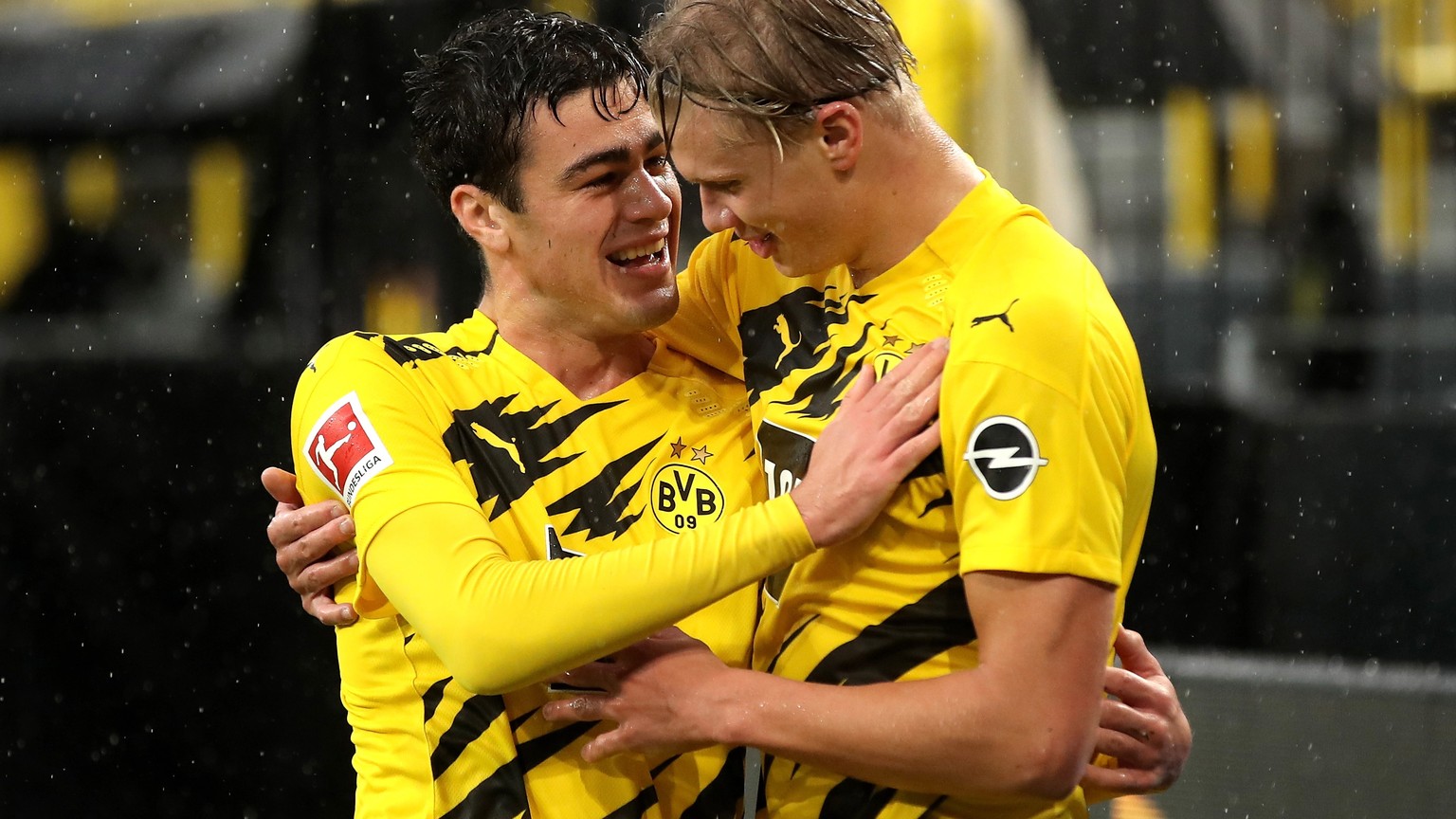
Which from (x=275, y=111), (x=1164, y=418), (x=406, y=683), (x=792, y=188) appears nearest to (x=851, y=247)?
(x=792, y=188)

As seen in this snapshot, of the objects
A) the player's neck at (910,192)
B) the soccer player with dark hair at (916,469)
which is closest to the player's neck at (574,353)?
the soccer player with dark hair at (916,469)

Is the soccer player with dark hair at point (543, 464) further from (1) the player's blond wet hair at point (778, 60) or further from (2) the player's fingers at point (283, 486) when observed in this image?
(1) the player's blond wet hair at point (778, 60)

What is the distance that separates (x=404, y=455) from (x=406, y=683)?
12.5 inches

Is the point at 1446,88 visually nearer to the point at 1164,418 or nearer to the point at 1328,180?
the point at 1328,180

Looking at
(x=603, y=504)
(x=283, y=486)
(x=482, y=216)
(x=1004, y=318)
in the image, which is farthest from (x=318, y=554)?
(x=1004, y=318)

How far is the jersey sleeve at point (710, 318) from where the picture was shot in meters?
1.90

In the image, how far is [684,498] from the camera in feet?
5.81

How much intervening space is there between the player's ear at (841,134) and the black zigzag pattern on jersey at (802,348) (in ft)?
0.52

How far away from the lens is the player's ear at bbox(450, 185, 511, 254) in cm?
196

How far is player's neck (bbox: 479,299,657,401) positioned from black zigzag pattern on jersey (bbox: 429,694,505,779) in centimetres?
40

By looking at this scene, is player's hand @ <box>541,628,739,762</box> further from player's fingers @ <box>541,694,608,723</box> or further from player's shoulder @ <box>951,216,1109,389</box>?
player's shoulder @ <box>951,216,1109,389</box>

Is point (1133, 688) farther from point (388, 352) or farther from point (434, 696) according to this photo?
point (388, 352)

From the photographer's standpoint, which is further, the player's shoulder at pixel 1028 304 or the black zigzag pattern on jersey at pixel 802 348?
the black zigzag pattern on jersey at pixel 802 348

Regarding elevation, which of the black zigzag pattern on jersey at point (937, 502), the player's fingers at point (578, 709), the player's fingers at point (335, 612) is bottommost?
the player's fingers at point (578, 709)
